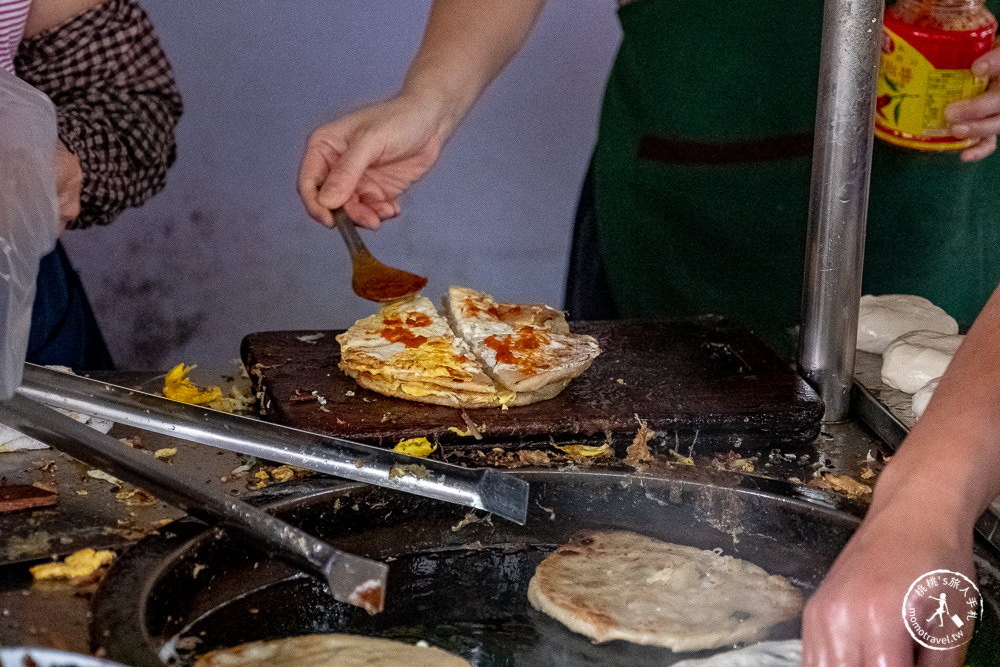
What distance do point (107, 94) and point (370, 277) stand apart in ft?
3.28

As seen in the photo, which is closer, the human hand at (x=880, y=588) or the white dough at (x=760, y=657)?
the human hand at (x=880, y=588)

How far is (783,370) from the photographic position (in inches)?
79.3

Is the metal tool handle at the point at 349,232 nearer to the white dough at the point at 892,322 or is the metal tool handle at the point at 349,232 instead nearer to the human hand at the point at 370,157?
the human hand at the point at 370,157

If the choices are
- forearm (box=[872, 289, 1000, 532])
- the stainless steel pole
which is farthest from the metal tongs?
the stainless steel pole

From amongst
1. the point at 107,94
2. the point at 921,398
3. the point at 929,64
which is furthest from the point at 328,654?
the point at 107,94

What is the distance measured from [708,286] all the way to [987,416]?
1.82 metres

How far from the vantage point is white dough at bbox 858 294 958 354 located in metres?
2.14

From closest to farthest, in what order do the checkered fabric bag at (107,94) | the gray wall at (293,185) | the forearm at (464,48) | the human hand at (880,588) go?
the human hand at (880,588) → the forearm at (464,48) → the checkered fabric bag at (107,94) → the gray wall at (293,185)

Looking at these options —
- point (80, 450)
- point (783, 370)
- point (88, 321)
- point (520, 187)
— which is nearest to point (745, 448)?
point (783, 370)

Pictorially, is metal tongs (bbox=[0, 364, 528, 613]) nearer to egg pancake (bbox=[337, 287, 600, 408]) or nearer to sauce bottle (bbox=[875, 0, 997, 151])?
egg pancake (bbox=[337, 287, 600, 408])

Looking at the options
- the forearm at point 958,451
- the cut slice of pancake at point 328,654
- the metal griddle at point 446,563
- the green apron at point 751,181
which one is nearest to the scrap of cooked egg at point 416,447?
the metal griddle at point 446,563

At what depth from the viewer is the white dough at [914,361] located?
1.90 metres

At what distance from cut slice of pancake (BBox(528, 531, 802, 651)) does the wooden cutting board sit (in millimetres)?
271

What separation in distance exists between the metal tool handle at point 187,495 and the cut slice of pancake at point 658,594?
34cm
